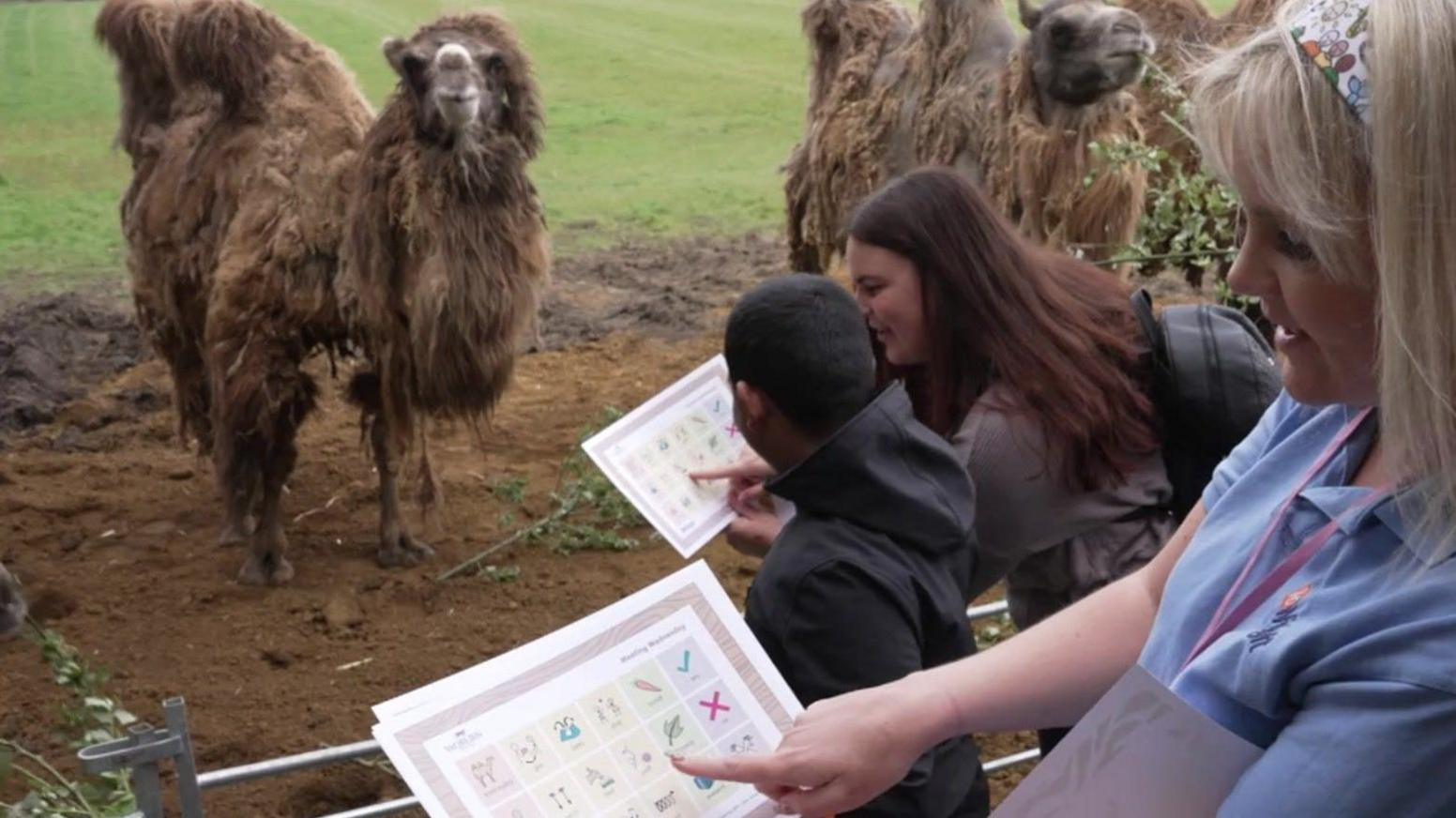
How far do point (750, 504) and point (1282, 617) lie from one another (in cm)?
184

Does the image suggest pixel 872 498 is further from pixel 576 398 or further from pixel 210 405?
pixel 576 398

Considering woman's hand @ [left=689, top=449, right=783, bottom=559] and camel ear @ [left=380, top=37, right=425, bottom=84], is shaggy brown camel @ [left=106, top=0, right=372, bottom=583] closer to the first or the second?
camel ear @ [left=380, top=37, right=425, bottom=84]

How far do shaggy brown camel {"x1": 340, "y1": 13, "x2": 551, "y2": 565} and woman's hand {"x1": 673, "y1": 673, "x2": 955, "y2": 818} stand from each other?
4255 millimetres

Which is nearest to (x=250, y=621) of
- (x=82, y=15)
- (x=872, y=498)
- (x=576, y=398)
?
(x=576, y=398)

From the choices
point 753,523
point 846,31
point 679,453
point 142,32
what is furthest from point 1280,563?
point 846,31

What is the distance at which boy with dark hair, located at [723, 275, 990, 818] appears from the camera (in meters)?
2.40

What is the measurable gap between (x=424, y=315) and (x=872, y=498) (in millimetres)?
3733

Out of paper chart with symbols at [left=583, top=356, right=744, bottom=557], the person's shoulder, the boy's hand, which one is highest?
the person's shoulder

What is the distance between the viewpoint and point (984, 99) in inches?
287

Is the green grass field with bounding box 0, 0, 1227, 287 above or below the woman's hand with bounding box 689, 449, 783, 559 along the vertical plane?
below

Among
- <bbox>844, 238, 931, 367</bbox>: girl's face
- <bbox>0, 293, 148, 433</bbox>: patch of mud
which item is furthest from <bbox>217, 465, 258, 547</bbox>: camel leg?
Answer: <bbox>844, 238, 931, 367</bbox>: girl's face

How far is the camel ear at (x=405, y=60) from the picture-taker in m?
5.89

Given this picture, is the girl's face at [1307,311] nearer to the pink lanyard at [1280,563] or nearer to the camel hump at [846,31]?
the pink lanyard at [1280,563]

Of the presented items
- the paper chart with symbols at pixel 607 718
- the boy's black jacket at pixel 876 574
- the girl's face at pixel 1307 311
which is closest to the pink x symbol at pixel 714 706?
the paper chart with symbols at pixel 607 718
